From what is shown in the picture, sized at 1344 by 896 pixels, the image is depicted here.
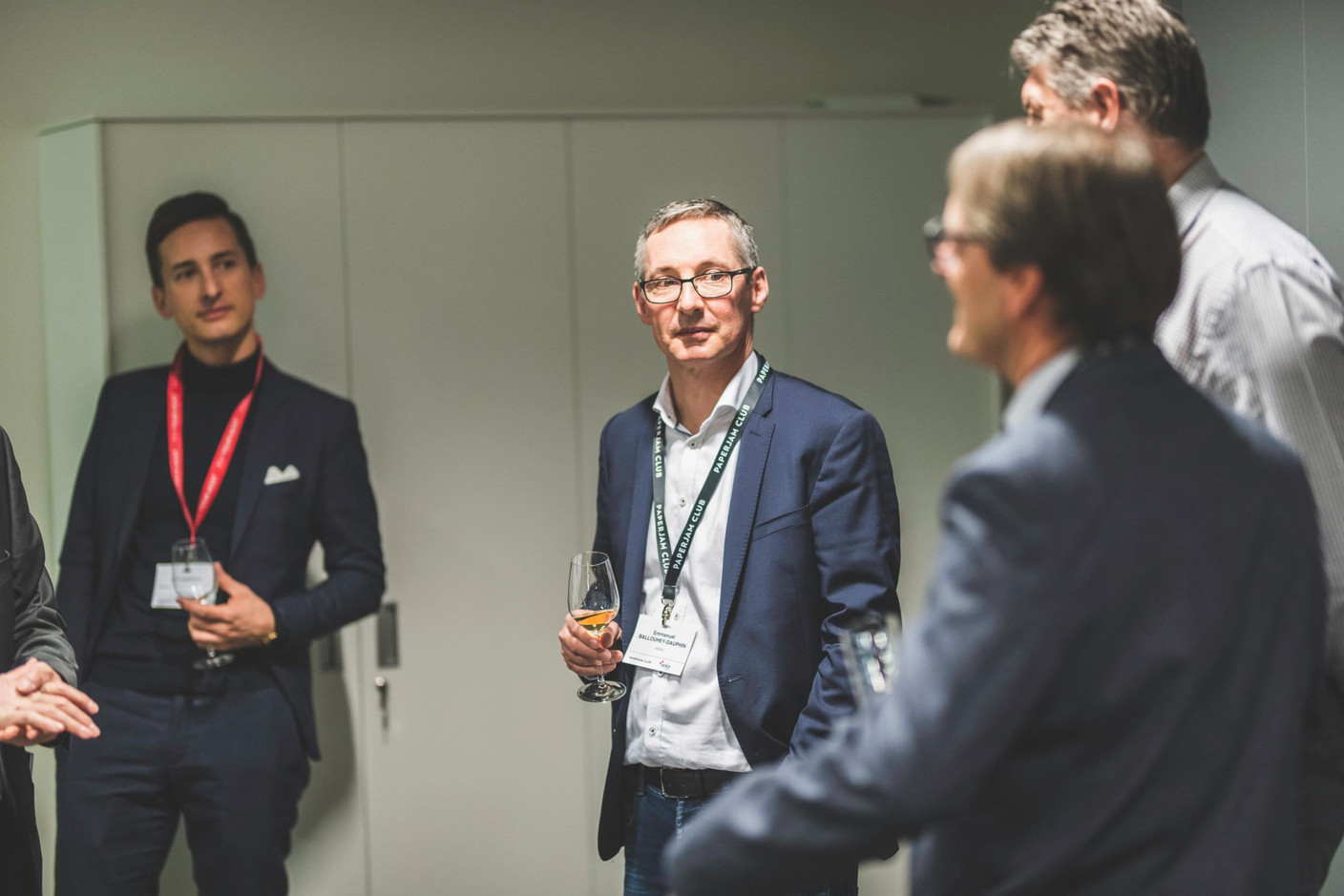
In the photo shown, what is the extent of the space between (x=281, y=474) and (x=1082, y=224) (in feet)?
8.41

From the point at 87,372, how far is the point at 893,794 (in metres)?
3.18

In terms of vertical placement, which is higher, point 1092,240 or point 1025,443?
point 1092,240

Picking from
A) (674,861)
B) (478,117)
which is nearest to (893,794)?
(674,861)

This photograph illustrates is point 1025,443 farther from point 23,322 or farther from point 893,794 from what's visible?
point 23,322

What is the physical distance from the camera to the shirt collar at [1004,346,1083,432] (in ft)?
3.87

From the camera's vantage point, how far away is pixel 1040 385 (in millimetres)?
1193

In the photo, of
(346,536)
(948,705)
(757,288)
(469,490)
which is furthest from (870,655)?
(469,490)

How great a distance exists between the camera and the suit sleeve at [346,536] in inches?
126

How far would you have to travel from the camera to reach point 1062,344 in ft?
3.95

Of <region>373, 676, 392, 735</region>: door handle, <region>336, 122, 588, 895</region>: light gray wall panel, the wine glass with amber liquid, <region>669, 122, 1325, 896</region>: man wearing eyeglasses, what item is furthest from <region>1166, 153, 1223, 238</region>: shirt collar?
<region>373, 676, 392, 735</region>: door handle

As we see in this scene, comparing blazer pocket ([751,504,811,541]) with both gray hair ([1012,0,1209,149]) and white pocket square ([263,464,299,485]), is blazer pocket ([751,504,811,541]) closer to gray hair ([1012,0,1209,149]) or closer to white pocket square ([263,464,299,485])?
gray hair ([1012,0,1209,149])

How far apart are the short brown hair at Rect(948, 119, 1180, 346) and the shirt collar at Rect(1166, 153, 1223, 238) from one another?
543mm

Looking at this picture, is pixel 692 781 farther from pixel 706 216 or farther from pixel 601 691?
pixel 706 216

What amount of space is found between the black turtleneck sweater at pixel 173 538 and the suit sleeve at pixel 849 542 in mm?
1662
